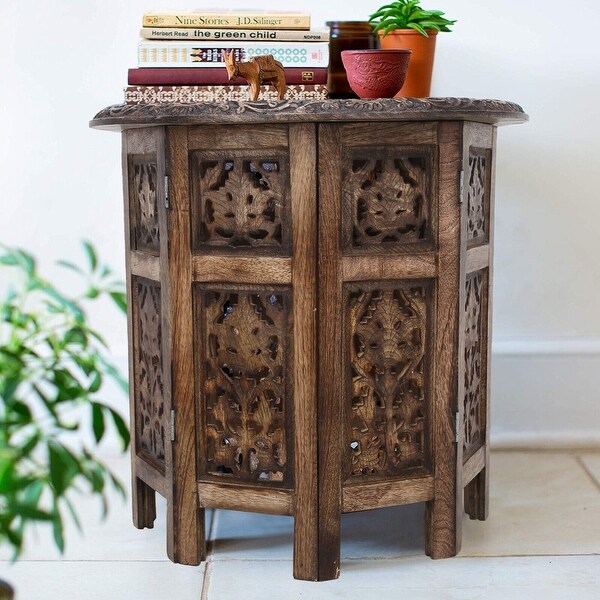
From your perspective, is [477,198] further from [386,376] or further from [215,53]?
[215,53]

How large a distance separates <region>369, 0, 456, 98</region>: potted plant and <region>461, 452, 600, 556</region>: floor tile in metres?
0.82

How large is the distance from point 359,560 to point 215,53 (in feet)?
3.04

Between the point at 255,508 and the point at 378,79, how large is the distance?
74cm

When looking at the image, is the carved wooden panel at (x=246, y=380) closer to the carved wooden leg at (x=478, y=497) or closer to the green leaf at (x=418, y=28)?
the carved wooden leg at (x=478, y=497)

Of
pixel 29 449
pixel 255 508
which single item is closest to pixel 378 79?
pixel 255 508

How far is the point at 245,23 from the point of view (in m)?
1.65

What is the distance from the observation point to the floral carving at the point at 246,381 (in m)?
1.51

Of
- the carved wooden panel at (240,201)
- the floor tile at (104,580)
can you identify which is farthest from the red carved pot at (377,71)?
the floor tile at (104,580)

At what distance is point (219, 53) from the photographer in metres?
1.65

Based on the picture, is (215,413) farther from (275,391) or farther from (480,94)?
(480,94)

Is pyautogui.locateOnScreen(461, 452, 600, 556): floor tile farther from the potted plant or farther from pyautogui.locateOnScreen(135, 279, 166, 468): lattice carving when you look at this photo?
the potted plant

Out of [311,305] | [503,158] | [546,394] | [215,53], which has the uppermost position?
[215,53]

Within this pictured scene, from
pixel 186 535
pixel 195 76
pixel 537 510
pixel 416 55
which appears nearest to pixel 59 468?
pixel 186 535

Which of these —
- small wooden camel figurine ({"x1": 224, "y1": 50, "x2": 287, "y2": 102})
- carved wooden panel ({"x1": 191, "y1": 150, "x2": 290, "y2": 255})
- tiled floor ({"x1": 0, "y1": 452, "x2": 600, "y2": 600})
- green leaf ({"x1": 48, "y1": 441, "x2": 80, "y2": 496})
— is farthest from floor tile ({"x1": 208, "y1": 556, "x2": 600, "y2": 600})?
green leaf ({"x1": 48, "y1": 441, "x2": 80, "y2": 496})
